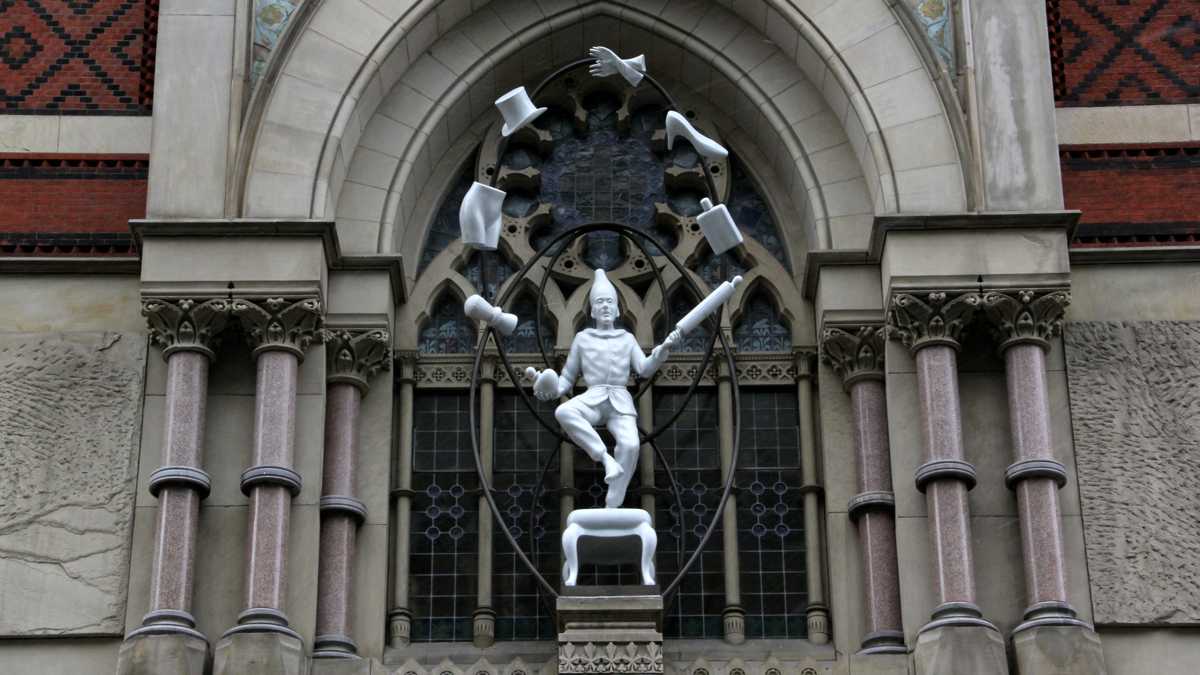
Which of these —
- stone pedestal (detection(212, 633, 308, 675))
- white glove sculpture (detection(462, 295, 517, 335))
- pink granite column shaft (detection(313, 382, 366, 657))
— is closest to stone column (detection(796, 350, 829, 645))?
white glove sculpture (detection(462, 295, 517, 335))

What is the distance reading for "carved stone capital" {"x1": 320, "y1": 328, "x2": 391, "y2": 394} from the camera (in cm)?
2086

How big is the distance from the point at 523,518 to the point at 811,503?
2.34 m

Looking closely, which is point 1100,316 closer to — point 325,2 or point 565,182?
point 565,182

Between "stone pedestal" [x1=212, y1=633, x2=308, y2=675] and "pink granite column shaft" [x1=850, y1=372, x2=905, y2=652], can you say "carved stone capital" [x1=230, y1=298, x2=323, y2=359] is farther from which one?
"pink granite column shaft" [x1=850, y1=372, x2=905, y2=652]

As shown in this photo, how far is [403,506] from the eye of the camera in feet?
69.3

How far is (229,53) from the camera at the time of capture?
21.2 m

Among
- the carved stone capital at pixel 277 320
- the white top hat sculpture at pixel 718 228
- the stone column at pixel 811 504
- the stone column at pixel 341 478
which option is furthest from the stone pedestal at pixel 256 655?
the white top hat sculpture at pixel 718 228

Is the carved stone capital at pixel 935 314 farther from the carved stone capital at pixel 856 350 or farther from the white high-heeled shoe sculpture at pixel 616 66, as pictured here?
the white high-heeled shoe sculpture at pixel 616 66

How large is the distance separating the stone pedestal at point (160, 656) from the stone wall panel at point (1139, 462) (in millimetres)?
6746

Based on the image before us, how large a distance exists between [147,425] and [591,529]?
12.0ft

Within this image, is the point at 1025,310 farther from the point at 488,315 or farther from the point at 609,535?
the point at 488,315

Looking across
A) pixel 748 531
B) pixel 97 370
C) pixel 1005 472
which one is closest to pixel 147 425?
pixel 97 370

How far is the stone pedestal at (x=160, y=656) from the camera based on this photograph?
18.8 m

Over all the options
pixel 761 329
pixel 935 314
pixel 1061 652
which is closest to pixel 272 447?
pixel 761 329
